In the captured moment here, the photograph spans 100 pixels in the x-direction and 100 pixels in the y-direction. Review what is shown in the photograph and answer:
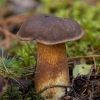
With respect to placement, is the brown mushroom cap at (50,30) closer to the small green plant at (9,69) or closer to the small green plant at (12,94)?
the small green plant at (9,69)

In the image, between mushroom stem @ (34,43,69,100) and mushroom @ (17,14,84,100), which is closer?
mushroom @ (17,14,84,100)

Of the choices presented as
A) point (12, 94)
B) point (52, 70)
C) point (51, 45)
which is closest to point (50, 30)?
point (51, 45)

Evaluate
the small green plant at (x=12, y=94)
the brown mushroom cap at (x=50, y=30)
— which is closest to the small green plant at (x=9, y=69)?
the small green plant at (x=12, y=94)

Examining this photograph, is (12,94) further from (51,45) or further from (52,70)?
(51,45)

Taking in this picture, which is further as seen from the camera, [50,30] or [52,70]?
[52,70]

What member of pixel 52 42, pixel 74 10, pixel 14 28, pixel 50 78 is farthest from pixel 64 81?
pixel 14 28

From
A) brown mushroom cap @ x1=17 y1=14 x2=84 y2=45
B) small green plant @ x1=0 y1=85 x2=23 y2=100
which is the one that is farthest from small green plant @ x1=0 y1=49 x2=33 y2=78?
brown mushroom cap @ x1=17 y1=14 x2=84 y2=45

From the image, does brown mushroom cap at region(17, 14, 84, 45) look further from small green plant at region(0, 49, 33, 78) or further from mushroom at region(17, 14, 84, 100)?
small green plant at region(0, 49, 33, 78)

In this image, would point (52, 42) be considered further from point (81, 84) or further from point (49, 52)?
point (81, 84)
